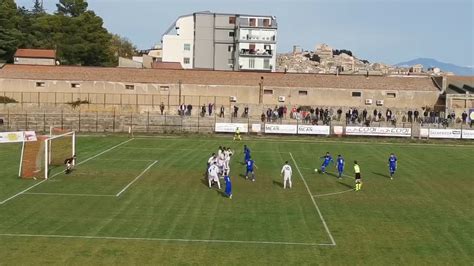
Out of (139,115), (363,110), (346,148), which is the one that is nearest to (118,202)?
(346,148)

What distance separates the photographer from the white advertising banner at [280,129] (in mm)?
64750

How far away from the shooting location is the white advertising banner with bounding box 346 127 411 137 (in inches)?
2532

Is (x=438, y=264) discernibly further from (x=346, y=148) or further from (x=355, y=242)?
(x=346, y=148)

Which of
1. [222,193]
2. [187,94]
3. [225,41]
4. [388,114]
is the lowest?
[222,193]

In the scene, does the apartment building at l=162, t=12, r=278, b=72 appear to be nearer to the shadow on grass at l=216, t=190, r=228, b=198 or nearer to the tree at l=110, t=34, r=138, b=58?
the tree at l=110, t=34, r=138, b=58

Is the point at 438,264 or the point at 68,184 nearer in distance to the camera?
the point at 438,264

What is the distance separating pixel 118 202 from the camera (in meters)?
29.5

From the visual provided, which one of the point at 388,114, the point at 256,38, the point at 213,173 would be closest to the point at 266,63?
the point at 256,38

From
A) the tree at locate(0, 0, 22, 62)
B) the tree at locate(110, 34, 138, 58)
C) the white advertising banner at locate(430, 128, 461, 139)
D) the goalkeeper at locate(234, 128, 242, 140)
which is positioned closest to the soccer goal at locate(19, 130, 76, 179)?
the goalkeeper at locate(234, 128, 242, 140)

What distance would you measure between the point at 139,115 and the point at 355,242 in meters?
48.0

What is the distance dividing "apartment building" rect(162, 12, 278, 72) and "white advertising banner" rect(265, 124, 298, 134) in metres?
54.1

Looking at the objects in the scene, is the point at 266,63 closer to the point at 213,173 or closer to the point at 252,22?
the point at 252,22

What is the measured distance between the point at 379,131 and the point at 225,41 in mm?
61208

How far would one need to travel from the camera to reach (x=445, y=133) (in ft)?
210
